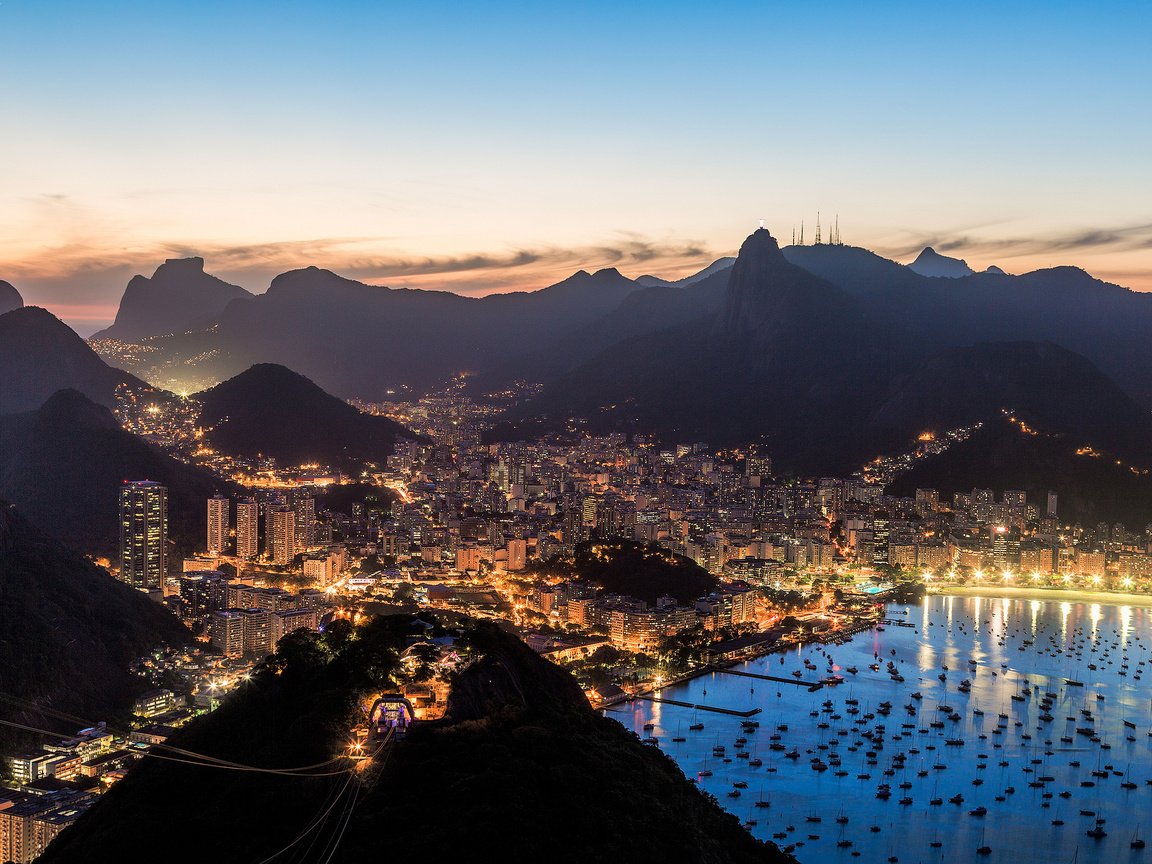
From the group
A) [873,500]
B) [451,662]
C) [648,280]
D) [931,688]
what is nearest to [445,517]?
[873,500]

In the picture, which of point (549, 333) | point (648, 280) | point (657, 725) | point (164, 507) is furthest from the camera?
point (648, 280)

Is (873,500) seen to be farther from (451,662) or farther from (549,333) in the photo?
(549,333)

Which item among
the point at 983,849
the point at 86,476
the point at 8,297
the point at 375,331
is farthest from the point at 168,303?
the point at 983,849

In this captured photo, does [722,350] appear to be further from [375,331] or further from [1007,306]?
[375,331]

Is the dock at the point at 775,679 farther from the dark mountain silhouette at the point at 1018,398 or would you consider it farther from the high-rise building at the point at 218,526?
the dark mountain silhouette at the point at 1018,398

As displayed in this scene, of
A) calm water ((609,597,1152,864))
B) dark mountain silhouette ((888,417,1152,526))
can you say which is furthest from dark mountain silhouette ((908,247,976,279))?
calm water ((609,597,1152,864))

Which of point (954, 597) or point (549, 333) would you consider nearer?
point (954, 597)

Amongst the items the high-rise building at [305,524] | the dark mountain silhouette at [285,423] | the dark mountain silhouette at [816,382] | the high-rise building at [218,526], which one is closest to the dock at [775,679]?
the high-rise building at [305,524]
